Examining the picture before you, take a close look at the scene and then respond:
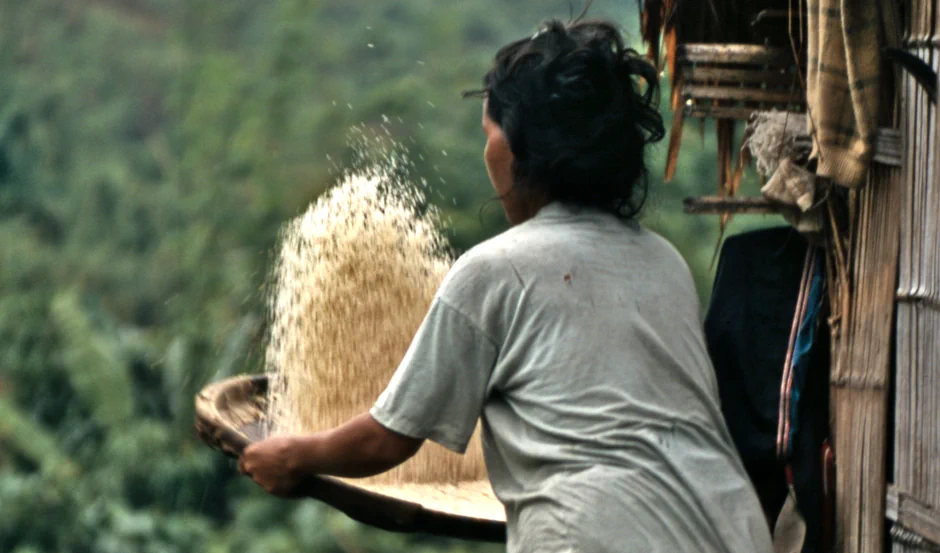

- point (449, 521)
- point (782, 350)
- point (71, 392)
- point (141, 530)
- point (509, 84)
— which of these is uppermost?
point (509, 84)

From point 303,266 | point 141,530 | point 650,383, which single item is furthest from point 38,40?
point 650,383

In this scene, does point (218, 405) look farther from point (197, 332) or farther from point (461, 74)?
point (461, 74)

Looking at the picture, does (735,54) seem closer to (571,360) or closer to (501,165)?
(501,165)

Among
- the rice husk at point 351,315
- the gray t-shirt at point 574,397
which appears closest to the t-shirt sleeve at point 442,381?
the gray t-shirt at point 574,397

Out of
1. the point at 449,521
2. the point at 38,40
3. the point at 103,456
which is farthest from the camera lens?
the point at 38,40

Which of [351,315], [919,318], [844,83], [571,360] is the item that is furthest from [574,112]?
[351,315]

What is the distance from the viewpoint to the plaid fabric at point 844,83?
83.5 inches

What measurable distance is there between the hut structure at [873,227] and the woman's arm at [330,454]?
792 millimetres

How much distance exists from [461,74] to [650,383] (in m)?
8.72

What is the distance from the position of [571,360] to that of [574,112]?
35 cm

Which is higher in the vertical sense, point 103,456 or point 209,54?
point 209,54

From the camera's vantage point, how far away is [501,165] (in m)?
1.93

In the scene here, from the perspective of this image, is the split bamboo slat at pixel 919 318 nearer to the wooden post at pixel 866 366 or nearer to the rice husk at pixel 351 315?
the wooden post at pixel 866 366

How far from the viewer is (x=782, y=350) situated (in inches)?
92.8
